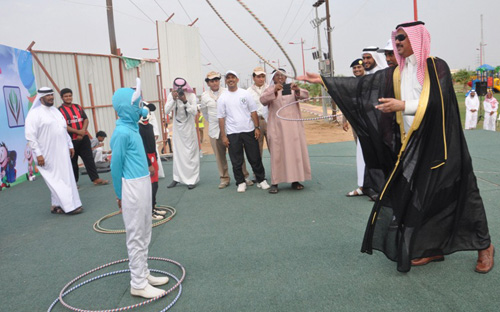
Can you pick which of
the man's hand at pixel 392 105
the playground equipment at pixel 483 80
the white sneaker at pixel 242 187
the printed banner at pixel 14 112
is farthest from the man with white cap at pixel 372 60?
the playground equipment at pixel 483 80

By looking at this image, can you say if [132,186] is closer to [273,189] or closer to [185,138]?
[273,189]

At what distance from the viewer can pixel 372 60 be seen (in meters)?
4.93

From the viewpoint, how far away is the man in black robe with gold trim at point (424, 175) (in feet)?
9.13

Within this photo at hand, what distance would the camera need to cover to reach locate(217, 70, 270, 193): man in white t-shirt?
6.07 meters

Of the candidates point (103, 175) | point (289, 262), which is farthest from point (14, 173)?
point (289, 262)

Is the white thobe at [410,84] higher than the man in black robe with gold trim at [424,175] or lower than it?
higher

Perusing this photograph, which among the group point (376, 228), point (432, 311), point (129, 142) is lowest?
point (432, 311)

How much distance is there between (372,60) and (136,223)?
3.59 metres

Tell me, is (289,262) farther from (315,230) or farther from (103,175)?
(103,175)

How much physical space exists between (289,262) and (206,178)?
4342 millimetres

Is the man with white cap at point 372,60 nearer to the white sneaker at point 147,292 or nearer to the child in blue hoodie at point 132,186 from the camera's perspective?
the child in blue hoodie at point 132,186

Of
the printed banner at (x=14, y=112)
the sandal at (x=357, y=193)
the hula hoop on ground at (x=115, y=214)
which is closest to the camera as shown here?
the hula hoop on ground at (x=115, y=214)

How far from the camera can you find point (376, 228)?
10.1 feet

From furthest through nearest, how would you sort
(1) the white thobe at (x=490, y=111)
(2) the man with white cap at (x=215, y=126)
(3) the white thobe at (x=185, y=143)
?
(1) the white thobe at (x=490, y=111)
(3) the white thobe at (x=185, y=143)
(2) the man with white cap at (x=215, y=126)
